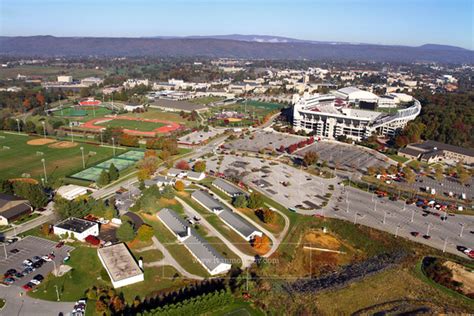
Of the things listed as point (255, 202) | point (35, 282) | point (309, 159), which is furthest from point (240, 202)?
point (35, 282)

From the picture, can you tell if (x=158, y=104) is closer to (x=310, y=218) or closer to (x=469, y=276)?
(x=310, y=218)

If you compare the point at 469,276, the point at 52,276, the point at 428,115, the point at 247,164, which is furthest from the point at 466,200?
the point at 52,276

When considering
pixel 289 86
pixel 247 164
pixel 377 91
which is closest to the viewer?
pixel 247 164

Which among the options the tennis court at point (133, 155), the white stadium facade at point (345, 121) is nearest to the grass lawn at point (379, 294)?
the tennis court at point (133, 155)

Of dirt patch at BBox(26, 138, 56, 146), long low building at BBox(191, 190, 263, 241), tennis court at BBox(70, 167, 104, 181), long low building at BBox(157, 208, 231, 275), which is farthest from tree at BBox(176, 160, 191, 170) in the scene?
dirt patch at BBox(26, 138, 56, 146)

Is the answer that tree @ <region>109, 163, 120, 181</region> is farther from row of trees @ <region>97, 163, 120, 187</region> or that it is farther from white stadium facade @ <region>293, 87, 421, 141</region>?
white stadium facade @ <region>293, 87, 421, 141</region>

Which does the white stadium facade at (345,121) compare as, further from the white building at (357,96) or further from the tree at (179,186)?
the tree at (179,186)

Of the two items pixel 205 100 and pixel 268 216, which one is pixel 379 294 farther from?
pixel 205 100
